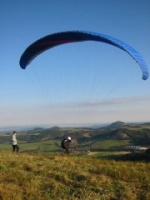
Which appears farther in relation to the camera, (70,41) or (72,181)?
(70,41)

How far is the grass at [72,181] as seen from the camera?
39.6ft

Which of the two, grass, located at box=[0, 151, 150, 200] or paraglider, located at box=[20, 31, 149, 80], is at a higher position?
paraglider, located at box=[20, 31, 149, 80]

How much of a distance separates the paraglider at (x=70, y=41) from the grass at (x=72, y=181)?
21.0ft

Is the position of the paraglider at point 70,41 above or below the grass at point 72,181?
above

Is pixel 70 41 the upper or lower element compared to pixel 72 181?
upper

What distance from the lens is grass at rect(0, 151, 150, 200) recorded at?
39.6ft

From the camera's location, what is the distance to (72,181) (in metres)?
13.7

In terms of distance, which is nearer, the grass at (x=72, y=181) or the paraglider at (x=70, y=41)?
the grass at (x=72, y=181)

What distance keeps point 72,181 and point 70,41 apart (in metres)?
12.4

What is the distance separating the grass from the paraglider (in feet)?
21.0

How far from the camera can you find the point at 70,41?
2289 cm

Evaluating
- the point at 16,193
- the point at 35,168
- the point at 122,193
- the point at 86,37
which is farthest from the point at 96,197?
the point at 86,37

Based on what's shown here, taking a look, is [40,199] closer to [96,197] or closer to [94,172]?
[96,197]

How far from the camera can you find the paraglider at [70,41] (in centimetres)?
1810
